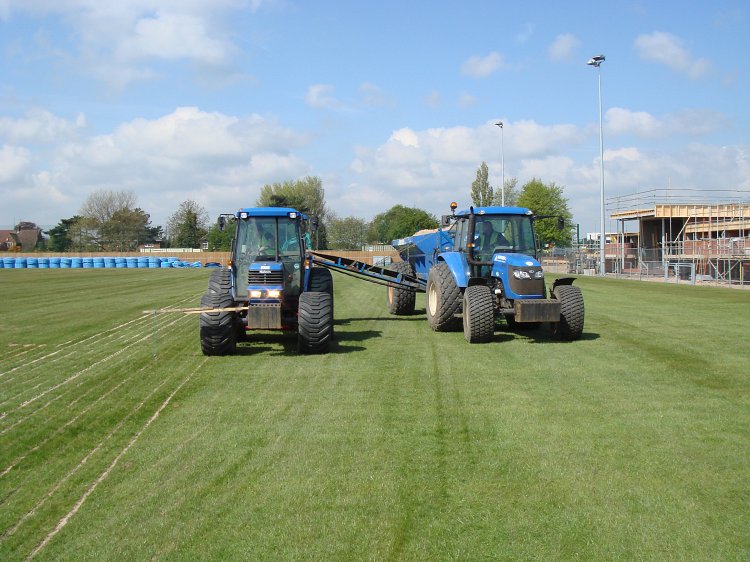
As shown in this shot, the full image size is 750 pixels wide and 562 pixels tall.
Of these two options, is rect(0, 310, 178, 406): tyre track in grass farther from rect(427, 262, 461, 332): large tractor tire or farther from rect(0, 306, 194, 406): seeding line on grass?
rect(427, 262, 461, 332): large tractor tire

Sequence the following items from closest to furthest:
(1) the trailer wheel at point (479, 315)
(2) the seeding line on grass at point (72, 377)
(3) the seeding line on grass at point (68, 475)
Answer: (3) the seeding line on grass at point (68, 475) → (2) the seeding line on grass at point (72, 377) → (1) the trailer wheel at point (479, 315)

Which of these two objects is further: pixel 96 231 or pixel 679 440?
pixel 96 231

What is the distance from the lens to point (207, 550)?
181 inches

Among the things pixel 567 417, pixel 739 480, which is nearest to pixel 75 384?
pixel 567 417

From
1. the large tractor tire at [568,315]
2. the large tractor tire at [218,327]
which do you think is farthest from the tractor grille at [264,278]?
the large tractor tire at [568,315]

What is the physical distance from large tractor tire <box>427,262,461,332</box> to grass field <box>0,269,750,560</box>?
168 centimetres

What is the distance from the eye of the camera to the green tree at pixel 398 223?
268 ft

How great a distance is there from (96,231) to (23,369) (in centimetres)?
9666

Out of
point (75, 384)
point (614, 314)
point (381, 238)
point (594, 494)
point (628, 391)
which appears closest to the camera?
point (594, 494)

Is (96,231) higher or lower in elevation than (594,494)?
higher

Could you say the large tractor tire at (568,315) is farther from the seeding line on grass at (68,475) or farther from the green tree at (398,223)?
the green tree at (398,223)

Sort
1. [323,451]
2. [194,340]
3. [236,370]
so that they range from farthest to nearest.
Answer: [194,340] → [236,370] → [323,451]

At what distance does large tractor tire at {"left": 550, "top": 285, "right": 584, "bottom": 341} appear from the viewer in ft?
42.5

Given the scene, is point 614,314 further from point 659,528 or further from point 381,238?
point 381,238
